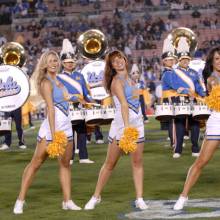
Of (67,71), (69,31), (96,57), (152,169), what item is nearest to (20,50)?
(96,57)

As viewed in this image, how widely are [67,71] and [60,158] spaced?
430 cm

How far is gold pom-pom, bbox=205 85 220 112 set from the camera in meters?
7.77

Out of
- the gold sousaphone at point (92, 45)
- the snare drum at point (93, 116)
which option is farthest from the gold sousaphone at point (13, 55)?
the snare drum at point (93, 116)

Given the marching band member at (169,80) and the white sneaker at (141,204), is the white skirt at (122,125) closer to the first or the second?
the white sneaker at (141,204)

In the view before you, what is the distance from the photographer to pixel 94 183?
10.2 meters

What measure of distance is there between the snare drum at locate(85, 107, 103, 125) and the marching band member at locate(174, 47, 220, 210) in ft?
14.6

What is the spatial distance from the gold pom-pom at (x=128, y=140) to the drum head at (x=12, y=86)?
21.7 feet

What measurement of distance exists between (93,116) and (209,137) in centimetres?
474

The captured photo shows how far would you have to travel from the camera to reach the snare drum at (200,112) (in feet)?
40.5

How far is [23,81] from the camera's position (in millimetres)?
14297

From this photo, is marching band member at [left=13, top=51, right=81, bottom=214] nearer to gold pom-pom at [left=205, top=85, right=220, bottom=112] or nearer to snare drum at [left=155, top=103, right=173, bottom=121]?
gold pom-pom at [left=205, top=85, right=220, bottom=112]

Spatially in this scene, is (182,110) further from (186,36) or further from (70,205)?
(70,205)

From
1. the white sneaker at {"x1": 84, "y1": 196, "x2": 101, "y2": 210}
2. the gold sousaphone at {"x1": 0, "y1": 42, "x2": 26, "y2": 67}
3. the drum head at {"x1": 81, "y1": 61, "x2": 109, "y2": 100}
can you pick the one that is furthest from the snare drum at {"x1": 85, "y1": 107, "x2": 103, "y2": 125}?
the white sneaker at {"x1": 84, "y1": 196, "x2": 101, "y2": 210}


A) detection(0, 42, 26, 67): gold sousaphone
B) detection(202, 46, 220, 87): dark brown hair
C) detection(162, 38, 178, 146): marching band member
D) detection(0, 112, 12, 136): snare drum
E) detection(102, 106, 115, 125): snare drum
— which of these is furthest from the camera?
detection(0, 42, 26, 67): gold sousaphone
